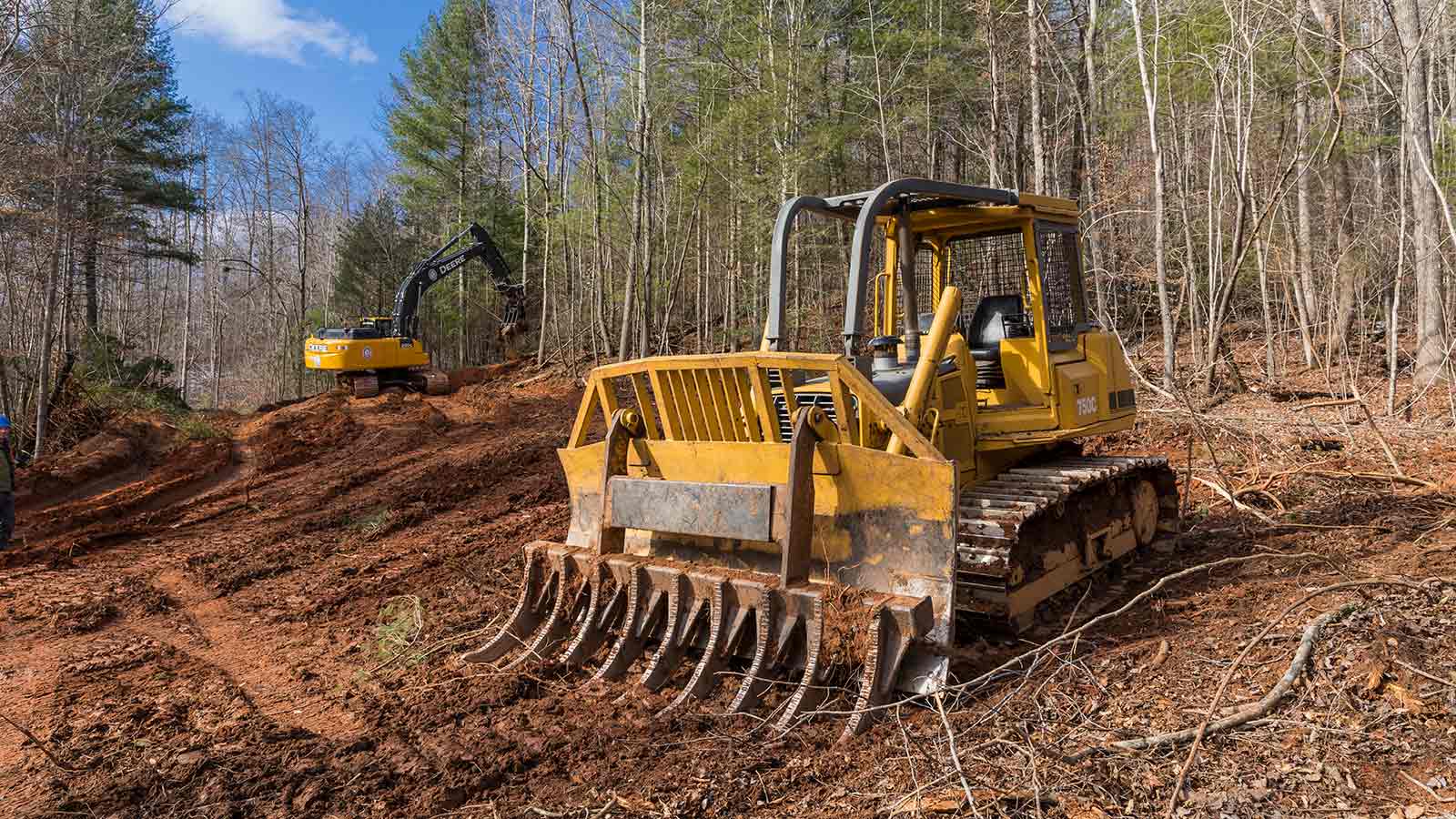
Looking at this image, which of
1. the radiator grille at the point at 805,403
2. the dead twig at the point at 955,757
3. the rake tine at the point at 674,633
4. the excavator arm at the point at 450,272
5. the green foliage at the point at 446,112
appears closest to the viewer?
the dead twig at the point at 955,757

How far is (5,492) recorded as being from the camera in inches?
359

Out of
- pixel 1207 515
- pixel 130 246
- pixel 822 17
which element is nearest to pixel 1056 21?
pixel 822 17

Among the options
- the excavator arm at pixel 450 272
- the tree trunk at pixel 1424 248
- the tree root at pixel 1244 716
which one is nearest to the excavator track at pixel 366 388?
the excavator arm at pixel 450 272

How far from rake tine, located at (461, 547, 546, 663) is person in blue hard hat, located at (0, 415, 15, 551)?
6999 millimetres

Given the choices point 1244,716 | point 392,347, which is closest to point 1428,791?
point 1244,716

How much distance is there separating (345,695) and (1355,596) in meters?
5.06

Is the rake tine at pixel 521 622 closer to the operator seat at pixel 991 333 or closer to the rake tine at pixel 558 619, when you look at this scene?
the rake tine at pixel 558 619

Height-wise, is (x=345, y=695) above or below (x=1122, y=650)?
below

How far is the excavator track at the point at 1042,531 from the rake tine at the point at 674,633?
131 centimetres

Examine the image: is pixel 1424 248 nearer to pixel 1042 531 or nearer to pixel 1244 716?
pixel 1042 531

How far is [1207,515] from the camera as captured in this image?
7809 mm

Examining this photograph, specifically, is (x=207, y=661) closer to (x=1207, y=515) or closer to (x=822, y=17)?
(x=1207, y=515)

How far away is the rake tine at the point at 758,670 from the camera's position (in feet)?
13.4

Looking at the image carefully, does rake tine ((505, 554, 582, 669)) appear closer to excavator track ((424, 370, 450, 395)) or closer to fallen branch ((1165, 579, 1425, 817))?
fallen branch ((1165, 579, 1425, 817))
